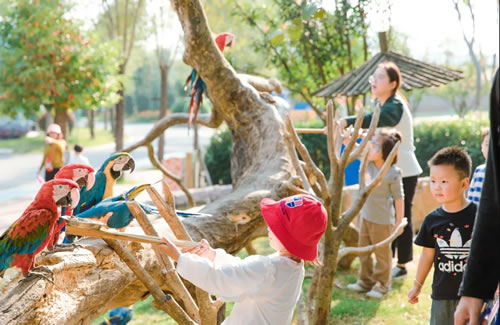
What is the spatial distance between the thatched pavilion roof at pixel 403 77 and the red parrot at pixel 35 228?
3656 mm

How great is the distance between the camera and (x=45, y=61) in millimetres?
7898

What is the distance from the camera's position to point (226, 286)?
147 cm

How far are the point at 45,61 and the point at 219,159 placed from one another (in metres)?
3.15

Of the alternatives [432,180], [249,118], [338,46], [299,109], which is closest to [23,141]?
[299,109]

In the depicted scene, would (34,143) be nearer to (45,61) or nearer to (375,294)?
(45,61)

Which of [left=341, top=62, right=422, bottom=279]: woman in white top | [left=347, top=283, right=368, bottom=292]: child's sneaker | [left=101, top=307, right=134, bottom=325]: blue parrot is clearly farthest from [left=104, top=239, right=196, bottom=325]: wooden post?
[left=347, top=283, right=368, bottom=292]: child's sneaker

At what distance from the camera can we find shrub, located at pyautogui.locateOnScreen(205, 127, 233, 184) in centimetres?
908

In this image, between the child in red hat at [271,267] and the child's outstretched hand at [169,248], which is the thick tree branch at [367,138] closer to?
the child in red hat at [271,267]

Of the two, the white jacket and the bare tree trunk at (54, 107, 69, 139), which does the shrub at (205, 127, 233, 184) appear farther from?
the white jacket

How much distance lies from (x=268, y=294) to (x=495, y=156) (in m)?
0.77

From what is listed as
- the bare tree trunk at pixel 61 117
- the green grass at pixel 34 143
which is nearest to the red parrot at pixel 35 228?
the bare tree trunk at pixel 61 117

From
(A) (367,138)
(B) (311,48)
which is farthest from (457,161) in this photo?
(B) (311,48)

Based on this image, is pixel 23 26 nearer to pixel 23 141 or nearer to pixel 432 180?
pixel 432 180

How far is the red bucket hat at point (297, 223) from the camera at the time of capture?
5.02ft
